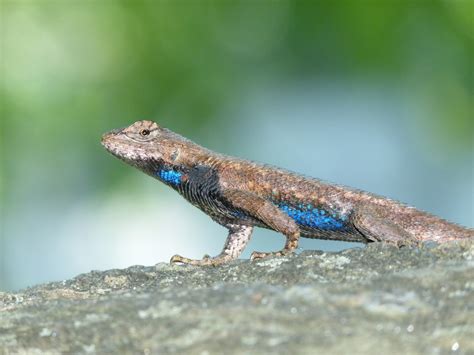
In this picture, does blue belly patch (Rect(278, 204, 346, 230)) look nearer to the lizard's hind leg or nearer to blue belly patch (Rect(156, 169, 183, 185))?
the lizard's hind leg

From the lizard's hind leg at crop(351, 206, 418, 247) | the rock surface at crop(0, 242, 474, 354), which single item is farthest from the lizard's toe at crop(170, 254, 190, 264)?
the rock surface at crop(0, 242, 474, 354)

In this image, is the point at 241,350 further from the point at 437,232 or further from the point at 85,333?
the point at 437,232

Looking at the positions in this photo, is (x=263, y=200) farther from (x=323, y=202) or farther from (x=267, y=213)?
(x=323, y=202)

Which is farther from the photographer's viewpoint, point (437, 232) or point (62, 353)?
point (437, 232)

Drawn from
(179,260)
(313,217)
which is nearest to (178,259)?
(179,260)

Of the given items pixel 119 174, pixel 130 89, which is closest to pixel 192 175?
pixel 119 174

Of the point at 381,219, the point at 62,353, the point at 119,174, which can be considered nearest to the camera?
the point at 62,353
